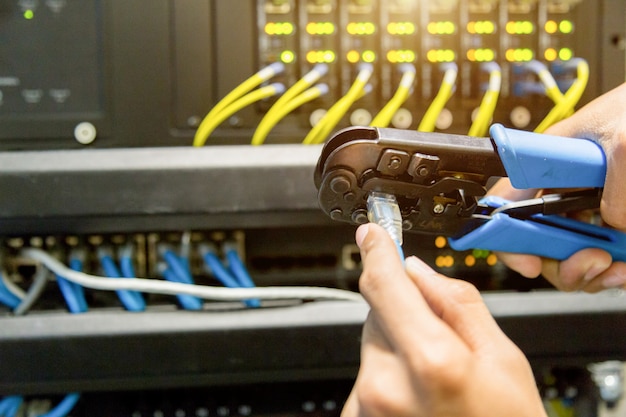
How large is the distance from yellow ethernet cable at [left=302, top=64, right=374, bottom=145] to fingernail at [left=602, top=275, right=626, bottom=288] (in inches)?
12.2

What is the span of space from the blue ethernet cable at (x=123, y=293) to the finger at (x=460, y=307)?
34 centimetres

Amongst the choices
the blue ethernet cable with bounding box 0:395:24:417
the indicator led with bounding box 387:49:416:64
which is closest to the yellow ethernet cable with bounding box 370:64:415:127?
the indicator led with bounding box 387:49:416:64

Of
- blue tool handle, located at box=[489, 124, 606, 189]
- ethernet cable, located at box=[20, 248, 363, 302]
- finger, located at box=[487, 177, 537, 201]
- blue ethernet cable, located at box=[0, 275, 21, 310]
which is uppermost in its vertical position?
blue tool handle, located at box=[489, 124, 606, 189]

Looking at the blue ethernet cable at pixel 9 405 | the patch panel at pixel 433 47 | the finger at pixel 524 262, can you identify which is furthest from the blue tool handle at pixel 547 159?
the blue ethernet cable at pixel 9 405

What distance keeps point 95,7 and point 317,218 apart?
1.13 feet

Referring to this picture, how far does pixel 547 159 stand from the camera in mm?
417

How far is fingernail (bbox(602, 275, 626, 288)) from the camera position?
0.52 meters

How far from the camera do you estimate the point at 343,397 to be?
0.65m

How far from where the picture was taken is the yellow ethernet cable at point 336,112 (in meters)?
0.58

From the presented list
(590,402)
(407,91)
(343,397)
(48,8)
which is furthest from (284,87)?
(590,402)

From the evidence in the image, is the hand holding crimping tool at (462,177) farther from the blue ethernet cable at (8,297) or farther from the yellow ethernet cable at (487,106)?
the blue ethernet cable at (8,297)

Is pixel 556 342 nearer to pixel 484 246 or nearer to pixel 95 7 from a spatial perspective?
pixel 484 246

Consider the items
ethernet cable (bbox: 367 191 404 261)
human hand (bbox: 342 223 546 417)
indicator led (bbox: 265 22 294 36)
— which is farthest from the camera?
indicator led (bbox: 265 22 294 36)

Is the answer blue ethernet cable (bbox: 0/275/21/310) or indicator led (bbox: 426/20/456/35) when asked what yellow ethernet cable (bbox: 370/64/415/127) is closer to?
indicator led (bbox: 426/20/456/35)
